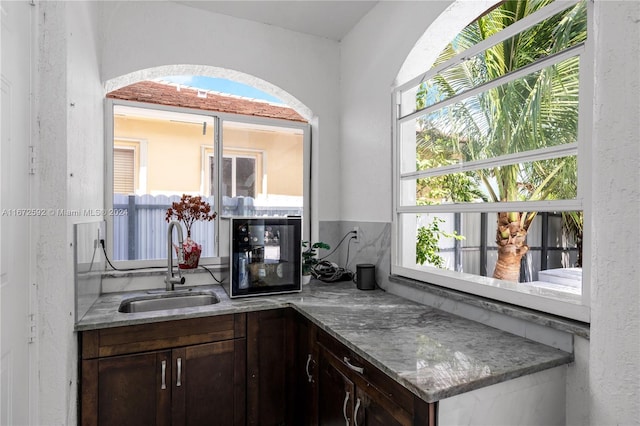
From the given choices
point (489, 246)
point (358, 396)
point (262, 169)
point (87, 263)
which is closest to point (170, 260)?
point (87, 263)

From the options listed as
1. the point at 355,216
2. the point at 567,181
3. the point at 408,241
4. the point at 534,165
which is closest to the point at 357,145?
the point at 355,216

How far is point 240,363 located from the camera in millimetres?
1899

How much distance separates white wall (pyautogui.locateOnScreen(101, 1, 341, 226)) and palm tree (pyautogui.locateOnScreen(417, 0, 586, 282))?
77 cm

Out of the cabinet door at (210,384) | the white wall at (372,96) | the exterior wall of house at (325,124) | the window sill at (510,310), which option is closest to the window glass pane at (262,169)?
the exterior wall of house at (325,124)

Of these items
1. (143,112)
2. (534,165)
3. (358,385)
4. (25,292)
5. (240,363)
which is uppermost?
(143,112)

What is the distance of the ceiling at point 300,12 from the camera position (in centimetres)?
232

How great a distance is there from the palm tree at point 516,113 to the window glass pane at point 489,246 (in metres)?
0.22

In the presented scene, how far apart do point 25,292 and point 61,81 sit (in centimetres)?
84

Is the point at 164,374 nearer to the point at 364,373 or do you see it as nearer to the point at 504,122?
the point at 364,373

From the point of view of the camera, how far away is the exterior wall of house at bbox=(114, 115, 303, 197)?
2.79 meters

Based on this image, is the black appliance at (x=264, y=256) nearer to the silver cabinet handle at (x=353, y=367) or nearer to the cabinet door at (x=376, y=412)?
the silver cabinet handle at (x=353, y=367)

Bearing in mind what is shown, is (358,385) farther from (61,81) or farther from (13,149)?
(61,81)

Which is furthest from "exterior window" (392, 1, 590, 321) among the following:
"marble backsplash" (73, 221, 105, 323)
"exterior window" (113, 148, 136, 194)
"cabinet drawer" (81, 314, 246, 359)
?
"exterior window" (113, 148, 136, 194)

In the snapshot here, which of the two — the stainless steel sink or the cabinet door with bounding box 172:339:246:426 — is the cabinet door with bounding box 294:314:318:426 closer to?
the cabinet door with bounding box 172:339:246:426
